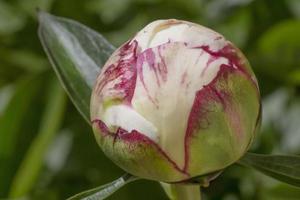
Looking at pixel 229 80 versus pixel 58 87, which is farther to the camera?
pixel 58 87

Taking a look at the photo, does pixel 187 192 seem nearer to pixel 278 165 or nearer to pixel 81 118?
pixel 278 165

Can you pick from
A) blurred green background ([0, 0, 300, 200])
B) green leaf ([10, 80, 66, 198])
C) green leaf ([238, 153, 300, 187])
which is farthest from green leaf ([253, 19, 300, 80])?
green leaf ([238, 153, 300, 187])

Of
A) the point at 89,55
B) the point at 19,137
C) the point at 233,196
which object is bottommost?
the point at 233,196

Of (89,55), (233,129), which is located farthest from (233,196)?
(233,129)

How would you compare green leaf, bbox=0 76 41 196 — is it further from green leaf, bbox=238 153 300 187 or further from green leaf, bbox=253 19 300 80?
green leaf, bbox=238 153 300 187

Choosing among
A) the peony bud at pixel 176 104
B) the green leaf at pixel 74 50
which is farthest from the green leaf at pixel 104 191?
the green leaf at pixel 74 50

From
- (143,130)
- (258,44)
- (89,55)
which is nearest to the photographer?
(143,130)

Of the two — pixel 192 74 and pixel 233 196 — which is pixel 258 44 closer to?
pixel 233 196

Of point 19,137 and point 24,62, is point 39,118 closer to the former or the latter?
point 19,137

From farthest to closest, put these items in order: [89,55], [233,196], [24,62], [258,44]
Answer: [24,62] < [258,44] < [233,196] < [89,55]

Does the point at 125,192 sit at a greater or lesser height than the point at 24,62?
lesser
